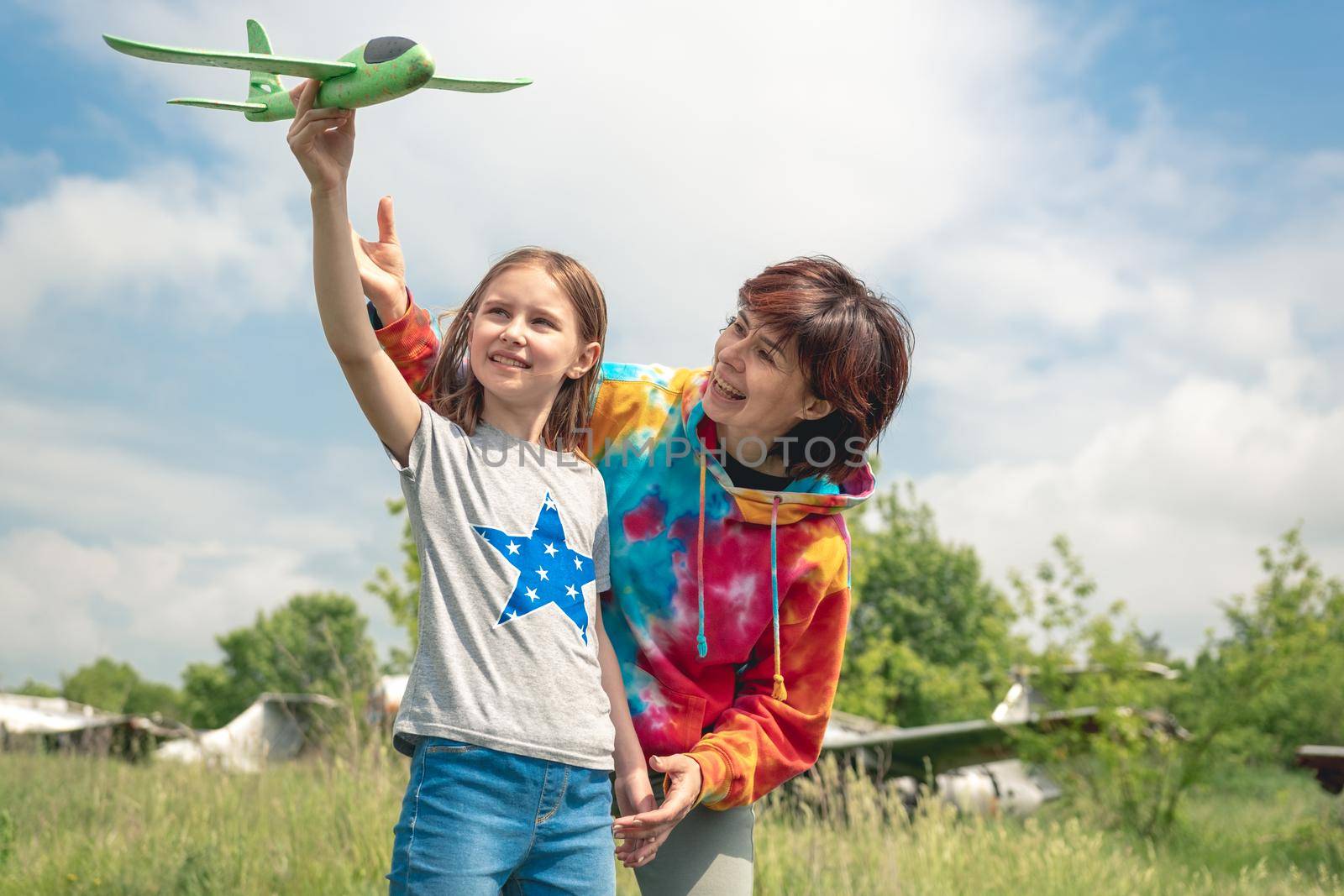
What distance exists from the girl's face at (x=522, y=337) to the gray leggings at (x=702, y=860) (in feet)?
3.07

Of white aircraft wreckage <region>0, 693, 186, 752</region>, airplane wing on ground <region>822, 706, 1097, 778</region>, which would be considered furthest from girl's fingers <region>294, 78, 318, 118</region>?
airplane wing on ground <region>822, 706, 1097, 778</region>

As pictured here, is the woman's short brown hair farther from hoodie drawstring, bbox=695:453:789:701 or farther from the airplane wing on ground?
the airplane wing on ground

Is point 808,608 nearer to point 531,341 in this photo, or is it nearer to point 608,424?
point 608,424

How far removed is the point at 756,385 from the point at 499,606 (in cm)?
76

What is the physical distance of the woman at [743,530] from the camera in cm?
241

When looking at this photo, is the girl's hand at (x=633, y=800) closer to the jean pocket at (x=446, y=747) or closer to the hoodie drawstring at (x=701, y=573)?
the hoodie drawstring at (x=701, y=573)

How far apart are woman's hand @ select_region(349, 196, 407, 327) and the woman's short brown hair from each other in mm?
772

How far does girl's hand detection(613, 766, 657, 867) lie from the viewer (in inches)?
87.7

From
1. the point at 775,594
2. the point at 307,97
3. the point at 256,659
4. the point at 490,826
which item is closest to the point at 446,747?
the point at 490,826

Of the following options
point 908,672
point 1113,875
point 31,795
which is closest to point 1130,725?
point 1113,875

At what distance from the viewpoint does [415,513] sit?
6.79ft

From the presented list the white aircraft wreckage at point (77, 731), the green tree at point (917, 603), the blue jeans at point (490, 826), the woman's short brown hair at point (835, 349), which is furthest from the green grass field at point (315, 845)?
the green tree at point (917, 603)

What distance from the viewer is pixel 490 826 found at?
1.88m

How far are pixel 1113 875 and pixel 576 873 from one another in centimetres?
592
